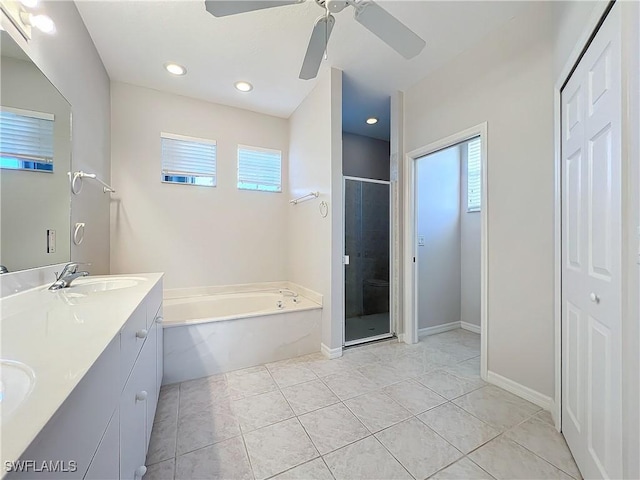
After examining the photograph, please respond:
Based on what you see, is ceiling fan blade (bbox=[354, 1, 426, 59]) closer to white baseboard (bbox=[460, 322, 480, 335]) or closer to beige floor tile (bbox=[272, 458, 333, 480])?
beige floor tile (bbox=[272, 458, 333, 480])

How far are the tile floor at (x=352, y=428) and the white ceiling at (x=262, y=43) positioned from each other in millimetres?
2669

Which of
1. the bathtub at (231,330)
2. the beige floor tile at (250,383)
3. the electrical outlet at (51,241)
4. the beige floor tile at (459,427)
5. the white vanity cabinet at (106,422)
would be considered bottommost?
the beige floor tile at (250,383)

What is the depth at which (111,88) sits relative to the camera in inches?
106

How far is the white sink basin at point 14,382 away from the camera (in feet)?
1.60

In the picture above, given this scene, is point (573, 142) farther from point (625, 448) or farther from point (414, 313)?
point (414, 313)

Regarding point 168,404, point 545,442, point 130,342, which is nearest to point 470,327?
point 545,442

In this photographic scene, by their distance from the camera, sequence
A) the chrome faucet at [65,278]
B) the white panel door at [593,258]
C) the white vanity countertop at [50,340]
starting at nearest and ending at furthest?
the white vanity countertop at [50,340], the white panel door at [593,258], the chrome faucet at [65,278]

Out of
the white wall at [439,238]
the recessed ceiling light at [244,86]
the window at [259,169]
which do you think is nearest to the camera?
the recessed ceiling light at [244,86]

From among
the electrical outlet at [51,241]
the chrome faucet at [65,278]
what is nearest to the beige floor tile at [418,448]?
the chrome faucet at [65,278]

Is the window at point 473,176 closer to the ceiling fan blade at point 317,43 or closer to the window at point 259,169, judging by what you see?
the window at point 259,169

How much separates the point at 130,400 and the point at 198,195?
2477mm

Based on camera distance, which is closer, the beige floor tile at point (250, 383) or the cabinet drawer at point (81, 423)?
the cabinet drawer at point (81, 423)

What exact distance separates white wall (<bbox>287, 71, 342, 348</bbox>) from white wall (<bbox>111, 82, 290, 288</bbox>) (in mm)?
184

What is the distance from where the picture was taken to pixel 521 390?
185 cm
